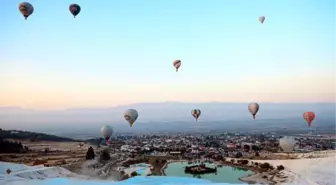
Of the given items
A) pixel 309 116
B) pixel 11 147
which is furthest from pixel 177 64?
pixel 11 147

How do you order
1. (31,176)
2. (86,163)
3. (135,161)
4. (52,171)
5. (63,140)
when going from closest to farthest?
(31,176) → (52,171) → (86,163) → (135,161) → (63,140)

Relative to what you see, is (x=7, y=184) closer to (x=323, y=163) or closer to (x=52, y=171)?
(x=52, y=171)

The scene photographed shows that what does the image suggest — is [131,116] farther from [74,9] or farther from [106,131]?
[74,9]

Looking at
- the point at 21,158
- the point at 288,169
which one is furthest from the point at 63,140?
the point at 288,169

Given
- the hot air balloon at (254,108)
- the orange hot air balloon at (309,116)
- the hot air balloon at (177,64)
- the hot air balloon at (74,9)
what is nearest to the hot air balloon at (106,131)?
the hot air balloon at (177,64)

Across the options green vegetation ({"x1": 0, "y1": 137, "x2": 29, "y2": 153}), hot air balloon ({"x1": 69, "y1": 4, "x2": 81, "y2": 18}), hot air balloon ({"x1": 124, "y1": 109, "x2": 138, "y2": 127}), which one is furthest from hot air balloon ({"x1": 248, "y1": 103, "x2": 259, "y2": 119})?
green vegetation ({"x1": 0, "y1": 137, "x2": 29, "y2": 153})

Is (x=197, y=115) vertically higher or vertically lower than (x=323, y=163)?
higher

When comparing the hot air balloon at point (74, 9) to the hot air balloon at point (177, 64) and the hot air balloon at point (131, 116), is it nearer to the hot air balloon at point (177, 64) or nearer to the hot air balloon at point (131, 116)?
the hot air balloon at point (131, 116)
